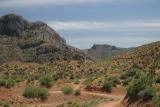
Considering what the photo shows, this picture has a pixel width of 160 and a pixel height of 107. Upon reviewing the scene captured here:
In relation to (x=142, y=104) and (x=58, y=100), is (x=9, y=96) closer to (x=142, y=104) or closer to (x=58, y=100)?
(x=58, y=100)

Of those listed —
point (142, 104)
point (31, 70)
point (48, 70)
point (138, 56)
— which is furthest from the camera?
point (31, 70)

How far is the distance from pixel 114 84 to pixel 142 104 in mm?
25302

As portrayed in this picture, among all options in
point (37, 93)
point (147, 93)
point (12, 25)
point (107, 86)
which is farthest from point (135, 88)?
point (12, 25)

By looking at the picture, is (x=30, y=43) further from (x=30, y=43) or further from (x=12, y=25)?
(x=12, y=25)

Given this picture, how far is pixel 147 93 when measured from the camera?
91.8 feet

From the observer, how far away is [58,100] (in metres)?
47.3

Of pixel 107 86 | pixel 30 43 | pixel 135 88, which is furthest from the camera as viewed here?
pixel 30 43

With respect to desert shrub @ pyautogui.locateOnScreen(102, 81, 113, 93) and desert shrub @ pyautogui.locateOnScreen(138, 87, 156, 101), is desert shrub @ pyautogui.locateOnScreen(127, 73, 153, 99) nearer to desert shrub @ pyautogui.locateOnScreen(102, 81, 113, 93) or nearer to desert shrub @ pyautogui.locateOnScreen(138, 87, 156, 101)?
desert shrub @ pyautogui.locateOnScreen(138, 87, 156, 101)

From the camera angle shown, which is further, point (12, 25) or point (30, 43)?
point (12, 25)

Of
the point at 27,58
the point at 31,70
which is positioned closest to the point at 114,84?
the point at 31,70

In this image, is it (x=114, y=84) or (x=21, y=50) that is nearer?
(x=114, y=84)

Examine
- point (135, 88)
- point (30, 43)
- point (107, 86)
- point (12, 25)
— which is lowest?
point (107, 86)

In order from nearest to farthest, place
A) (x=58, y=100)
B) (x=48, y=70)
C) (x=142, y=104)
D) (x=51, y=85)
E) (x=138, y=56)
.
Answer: (x=142, y=104) → (x=58, y=100) → (x=51, y=85) → (x=138, y=56) → (x=48, y=70)

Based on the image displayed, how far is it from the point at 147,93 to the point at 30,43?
106 meters
